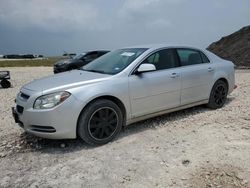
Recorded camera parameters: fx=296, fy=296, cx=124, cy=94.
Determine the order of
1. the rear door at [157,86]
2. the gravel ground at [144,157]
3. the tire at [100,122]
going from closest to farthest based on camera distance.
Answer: the gravel ground at [144,157], the tire at [100,122], the rear door at [157,86]

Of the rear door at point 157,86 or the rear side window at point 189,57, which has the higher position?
the rear side window at point 189,57

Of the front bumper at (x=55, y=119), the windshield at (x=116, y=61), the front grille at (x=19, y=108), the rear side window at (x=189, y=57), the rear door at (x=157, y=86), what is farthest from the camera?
the rear side window at (x=189, y=57)

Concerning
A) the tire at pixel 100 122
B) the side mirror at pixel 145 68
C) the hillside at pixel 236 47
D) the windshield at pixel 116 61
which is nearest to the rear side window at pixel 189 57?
the windshield at pixel 116 61

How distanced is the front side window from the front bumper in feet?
5.61

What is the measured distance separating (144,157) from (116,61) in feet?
6.76

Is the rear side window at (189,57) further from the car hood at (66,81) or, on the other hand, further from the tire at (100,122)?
the tire at (100,122)

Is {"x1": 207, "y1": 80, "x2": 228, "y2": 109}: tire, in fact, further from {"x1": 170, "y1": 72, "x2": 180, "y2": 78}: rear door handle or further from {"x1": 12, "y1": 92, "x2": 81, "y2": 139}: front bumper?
{"x1": 12, "y1": 92, "x2": 81, "y2": 139}: front bumper

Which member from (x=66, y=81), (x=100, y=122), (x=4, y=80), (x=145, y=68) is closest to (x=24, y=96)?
(x=66, y=81)

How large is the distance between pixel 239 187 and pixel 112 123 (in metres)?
2.16

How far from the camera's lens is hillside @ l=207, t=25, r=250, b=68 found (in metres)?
19.5

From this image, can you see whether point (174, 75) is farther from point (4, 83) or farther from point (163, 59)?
point (4, 83)

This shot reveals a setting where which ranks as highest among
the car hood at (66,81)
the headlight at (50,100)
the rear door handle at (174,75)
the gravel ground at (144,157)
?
the car hood at (66,81)

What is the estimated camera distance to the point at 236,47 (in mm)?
22625

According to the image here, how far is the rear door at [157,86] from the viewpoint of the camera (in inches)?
198
